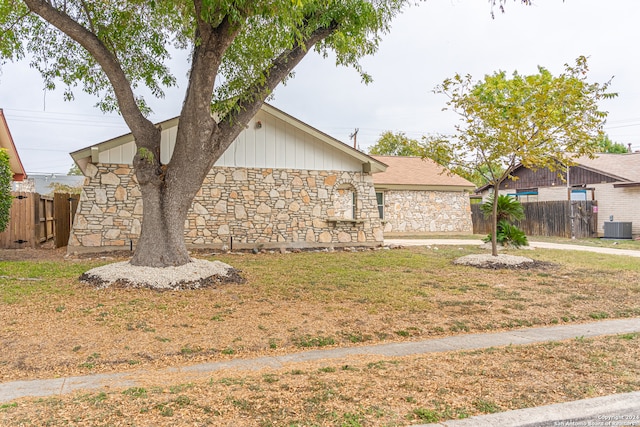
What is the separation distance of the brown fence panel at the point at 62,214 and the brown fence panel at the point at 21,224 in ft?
2.28

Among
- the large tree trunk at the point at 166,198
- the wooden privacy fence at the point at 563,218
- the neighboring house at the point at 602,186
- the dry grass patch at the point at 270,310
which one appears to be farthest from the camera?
the wooden privacy fence at the point at 563,218

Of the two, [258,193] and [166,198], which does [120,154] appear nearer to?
[258,193]

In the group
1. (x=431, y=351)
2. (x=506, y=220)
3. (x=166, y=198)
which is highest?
(x=166, y=198)

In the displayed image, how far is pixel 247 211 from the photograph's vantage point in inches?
525

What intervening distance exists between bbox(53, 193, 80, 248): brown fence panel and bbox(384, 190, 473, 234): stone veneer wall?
12552mm

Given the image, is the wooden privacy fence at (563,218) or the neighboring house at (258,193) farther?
the wooden privacy fence at (563,218)

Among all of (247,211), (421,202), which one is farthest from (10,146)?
(421,202)

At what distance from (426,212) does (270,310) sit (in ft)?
54.2

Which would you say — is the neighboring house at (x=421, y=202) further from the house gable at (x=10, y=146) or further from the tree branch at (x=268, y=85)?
the house gable at (x=10, y=146)

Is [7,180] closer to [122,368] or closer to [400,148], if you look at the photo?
[122,368]

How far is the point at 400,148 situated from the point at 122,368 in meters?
37.1

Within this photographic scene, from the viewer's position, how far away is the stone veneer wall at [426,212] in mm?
21156

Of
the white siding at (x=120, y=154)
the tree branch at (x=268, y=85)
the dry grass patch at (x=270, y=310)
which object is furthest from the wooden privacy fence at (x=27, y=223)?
the tree branch at (x=268, y=85)

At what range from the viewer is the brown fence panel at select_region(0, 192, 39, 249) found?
13312mm
